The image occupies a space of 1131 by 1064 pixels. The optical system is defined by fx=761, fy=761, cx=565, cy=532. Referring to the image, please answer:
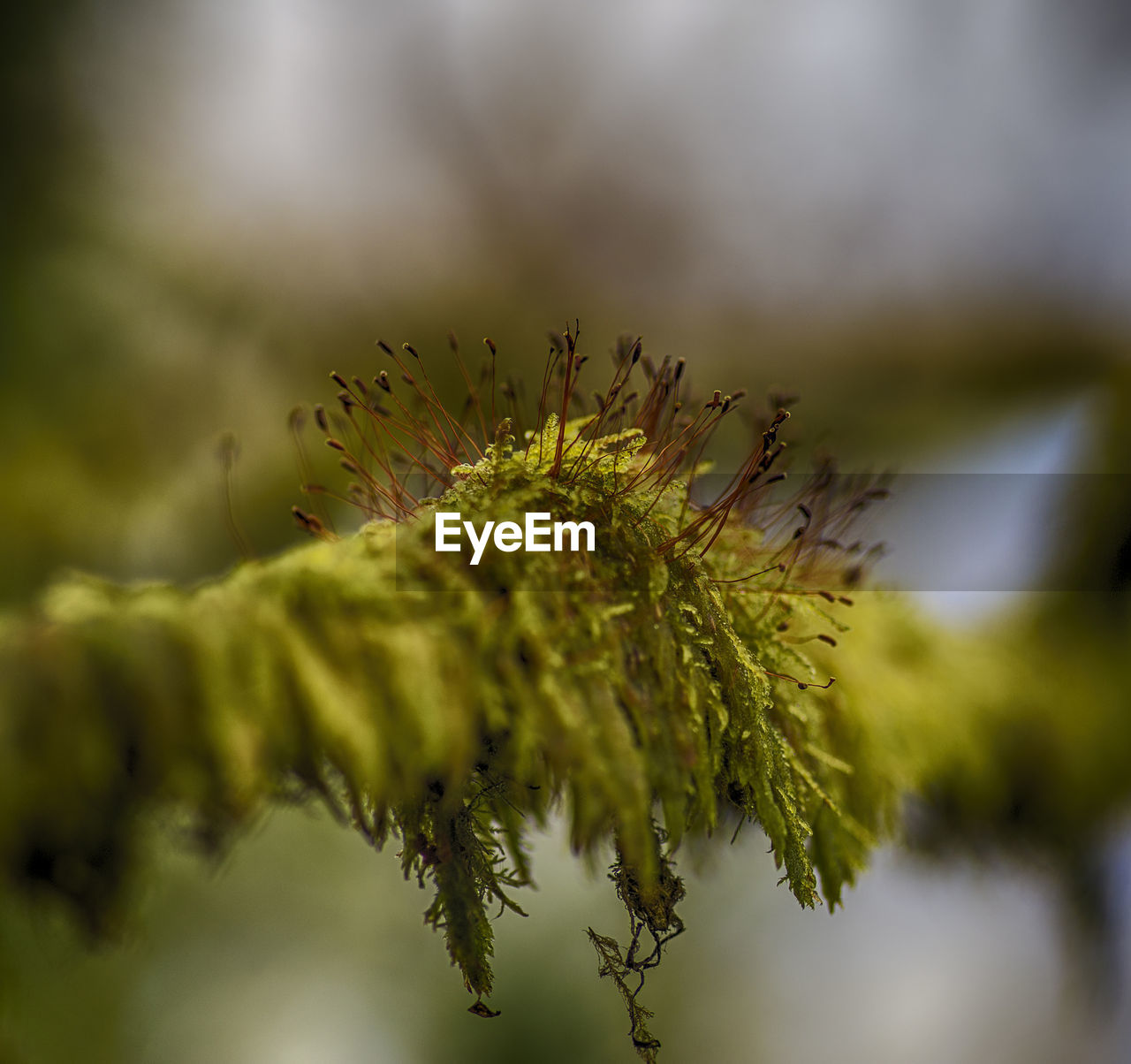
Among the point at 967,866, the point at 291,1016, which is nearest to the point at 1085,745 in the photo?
the point at 967,866

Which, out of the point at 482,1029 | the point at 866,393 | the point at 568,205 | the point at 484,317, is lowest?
the point at 482,1029

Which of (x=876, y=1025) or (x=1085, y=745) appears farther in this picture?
(x=876, y=1025)

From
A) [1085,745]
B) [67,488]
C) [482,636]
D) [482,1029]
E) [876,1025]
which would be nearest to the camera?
[482,636]

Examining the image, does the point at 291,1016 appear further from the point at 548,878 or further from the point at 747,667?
the point at 747,667

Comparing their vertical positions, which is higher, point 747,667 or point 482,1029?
point 747,667

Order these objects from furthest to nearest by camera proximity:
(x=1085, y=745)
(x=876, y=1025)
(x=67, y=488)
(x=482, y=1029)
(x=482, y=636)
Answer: (x=482, y=1029)
(x=876, y=1025)
(x=67, y=488)
(x=1085, y=745)
(x=482, y=636)
